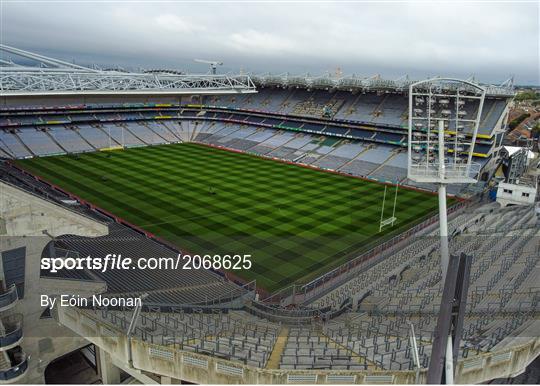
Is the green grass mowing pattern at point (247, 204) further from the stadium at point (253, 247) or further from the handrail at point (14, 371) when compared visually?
the handrail at point (14, 371)

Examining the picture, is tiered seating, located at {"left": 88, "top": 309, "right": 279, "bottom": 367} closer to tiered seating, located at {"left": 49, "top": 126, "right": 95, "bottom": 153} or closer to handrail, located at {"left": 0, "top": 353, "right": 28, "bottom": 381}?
handrail, located at {"left": 0, "top": 353, "right": 28, "bottom": 381}

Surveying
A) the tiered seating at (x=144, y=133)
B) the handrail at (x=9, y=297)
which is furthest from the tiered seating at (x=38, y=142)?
the handrail at (x=9, y=297)

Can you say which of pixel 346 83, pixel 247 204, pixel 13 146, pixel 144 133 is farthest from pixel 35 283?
pixel 346 83

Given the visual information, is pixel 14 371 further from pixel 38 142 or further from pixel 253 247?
pixel 38 142

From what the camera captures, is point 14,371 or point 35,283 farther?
point 35,283

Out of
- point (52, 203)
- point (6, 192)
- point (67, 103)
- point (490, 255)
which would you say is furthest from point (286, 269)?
point (67, 103)

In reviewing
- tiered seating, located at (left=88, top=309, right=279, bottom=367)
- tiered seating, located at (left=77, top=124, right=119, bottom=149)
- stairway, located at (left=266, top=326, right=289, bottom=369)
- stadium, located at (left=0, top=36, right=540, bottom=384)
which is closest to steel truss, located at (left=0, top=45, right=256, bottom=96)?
stadium, located at (left=0, top=36, right=540, bottom=384)
